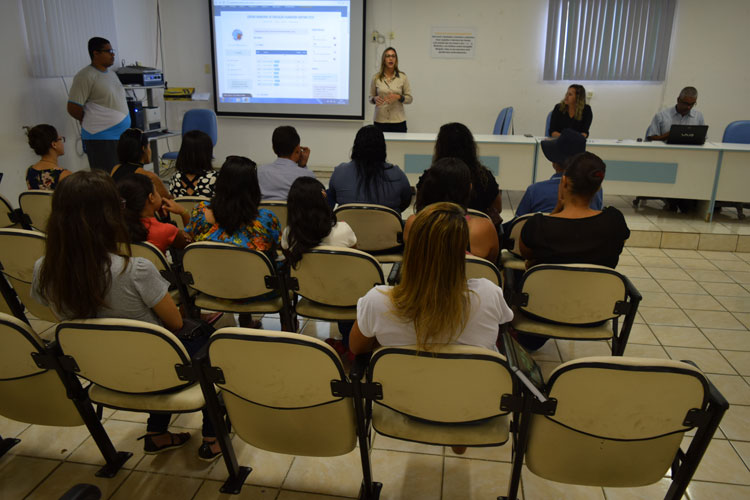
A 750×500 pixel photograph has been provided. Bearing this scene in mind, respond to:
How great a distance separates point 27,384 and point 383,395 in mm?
1166

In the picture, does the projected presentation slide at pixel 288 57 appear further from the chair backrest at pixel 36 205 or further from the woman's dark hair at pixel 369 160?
the chair backrest at pixel 36 205

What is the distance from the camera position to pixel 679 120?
17.2 ft

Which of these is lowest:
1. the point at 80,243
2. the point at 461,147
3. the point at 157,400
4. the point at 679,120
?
the point at 157,400

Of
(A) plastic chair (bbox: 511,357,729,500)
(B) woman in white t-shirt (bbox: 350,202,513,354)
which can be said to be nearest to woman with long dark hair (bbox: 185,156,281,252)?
(B) woman in white t-shirt (bbox: 350,202,513,354)

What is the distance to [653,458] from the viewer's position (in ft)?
4.73

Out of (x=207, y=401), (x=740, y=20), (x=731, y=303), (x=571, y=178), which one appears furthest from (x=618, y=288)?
(x=740, y=20)

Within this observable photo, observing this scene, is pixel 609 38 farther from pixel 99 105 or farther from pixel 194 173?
pixel 99 105

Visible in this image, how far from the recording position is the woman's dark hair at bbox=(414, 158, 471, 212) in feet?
7.70

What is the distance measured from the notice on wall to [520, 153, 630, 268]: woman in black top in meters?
4.86

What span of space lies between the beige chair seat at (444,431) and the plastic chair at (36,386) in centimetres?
98

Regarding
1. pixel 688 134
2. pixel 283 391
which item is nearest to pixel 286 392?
pixel 283 391

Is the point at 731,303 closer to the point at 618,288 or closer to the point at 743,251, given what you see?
the point at 743,251

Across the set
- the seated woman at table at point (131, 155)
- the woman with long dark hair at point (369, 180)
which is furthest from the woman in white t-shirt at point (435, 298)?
the seated woman at table at point (131, 155)

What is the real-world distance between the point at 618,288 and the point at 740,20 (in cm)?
594
